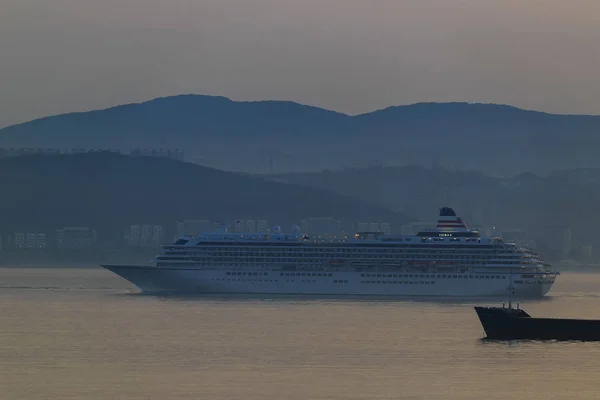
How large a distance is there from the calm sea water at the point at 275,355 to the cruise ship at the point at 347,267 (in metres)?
8.51

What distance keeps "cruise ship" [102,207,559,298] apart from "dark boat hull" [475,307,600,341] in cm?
2402

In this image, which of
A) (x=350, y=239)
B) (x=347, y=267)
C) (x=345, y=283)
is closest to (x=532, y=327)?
(x=345, y=283)

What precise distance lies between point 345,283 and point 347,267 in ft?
3.47

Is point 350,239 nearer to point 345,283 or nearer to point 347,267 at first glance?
point 347,267

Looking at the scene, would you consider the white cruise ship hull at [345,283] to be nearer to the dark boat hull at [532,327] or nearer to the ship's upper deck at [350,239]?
the ship's upper deck at [350,239]

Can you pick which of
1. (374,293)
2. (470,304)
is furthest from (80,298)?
(470,304)

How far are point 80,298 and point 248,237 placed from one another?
9.87 meters

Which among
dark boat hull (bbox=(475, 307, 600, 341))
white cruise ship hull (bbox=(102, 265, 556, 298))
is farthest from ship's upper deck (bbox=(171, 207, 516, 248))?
dark boat hull (bbox=(475, 307, 600, 341))

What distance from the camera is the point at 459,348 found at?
54906 millimetres

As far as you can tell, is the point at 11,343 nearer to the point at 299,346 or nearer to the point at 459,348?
the point at 299,346

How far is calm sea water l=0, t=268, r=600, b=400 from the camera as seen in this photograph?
4353cm

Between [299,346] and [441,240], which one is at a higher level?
[441,240]

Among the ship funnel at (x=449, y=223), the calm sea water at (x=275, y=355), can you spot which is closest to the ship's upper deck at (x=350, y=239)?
the ship funnel at (x=449, y=223)

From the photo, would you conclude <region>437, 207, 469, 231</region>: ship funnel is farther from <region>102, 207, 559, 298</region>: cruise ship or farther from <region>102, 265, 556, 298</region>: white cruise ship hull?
<region>102, 265, 556, 298</region>: white cruise ship hull
